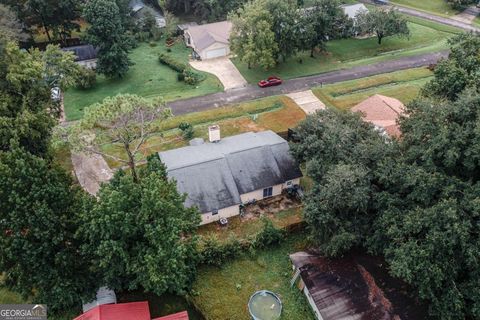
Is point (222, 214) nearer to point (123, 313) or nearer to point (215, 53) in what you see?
point (123, 313)

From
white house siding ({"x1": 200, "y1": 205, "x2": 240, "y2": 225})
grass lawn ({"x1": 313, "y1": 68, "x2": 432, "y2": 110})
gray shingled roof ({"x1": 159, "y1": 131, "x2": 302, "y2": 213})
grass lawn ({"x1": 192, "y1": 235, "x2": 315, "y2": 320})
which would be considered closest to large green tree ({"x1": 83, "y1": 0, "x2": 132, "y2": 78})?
gray shingled roof ({"x1": 159, "y1": 131, "x2": 302, "y2": 213})

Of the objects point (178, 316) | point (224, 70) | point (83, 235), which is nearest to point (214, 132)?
point (83, 235)

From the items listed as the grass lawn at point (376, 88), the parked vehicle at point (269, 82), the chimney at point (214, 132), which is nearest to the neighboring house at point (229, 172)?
the chimney at point (214, 132)

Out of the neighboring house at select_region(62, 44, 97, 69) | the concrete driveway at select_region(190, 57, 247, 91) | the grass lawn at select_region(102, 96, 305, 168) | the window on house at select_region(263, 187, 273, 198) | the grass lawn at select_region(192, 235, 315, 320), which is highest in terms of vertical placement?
the neighboring house at select_region(62, 44, 97, 69)

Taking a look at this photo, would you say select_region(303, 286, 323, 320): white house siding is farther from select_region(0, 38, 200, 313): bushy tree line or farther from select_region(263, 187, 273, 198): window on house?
select_region(263, 187, 273, 198): window on house

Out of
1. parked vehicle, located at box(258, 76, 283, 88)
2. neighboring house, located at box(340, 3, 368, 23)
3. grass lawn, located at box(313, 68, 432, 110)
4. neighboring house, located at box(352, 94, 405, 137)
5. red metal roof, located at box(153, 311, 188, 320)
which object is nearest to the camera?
red metal roof, located at box(153, 311, 188, 320)

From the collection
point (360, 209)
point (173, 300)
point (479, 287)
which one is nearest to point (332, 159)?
point (360, 209)

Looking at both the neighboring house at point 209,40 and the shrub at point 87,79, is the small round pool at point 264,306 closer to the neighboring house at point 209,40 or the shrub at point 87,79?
the shrub at point 87,79
